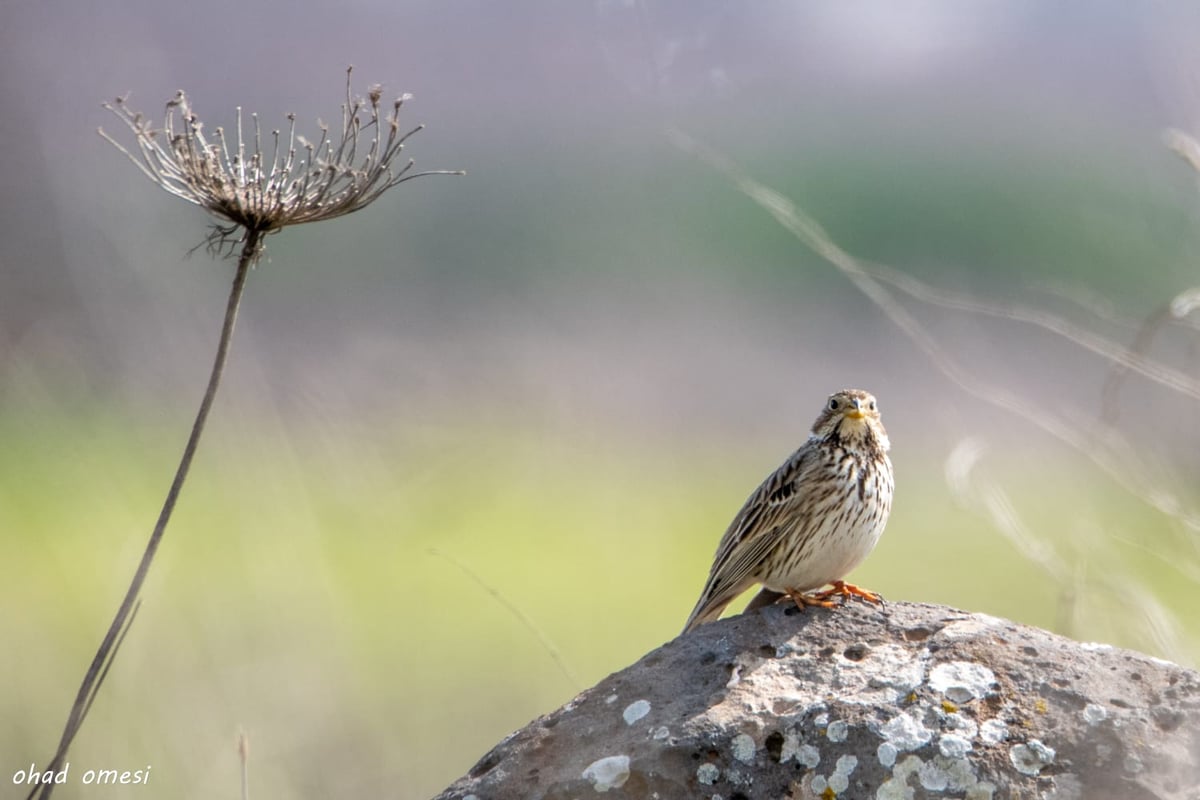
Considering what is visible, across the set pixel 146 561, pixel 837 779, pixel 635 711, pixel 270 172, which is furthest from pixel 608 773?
pixel 270 172

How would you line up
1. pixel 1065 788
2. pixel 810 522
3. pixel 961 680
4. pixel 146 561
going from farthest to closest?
pixel 810 522, pixel 961 680, pixel 1065 788, pixel 146 561

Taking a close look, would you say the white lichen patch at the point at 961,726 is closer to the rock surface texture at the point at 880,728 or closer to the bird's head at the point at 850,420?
the rock surface texture at the point at 880,728

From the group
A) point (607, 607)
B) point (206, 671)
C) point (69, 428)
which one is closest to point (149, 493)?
point (69, 428)

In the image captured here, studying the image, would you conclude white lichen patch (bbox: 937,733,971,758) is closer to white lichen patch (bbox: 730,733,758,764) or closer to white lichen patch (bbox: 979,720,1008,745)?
white lichen patch (bbox: 979,720,1008,745)

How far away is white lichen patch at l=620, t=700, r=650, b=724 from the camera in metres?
4.24

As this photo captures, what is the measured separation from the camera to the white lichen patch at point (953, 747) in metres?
4.00

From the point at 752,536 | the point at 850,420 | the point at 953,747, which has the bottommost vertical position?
the point at 953,747

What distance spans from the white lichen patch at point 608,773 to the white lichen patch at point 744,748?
314mm

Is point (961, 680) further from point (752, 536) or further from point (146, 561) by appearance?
point (146, 561)

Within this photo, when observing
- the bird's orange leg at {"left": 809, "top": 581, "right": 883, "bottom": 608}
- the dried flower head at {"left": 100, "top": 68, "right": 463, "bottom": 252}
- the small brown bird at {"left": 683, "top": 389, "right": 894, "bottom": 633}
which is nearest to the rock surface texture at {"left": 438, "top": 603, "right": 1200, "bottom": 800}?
the bird's orange leg at {"left": 809, "top": 581, "right": 883, "bottom": 608}

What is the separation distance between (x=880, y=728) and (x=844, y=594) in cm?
95

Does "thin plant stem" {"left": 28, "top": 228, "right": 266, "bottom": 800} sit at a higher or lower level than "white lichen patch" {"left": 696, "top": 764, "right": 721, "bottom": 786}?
higher

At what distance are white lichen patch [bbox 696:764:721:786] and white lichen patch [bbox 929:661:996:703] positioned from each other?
2.37ft

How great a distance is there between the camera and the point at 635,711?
4270 millimetres
